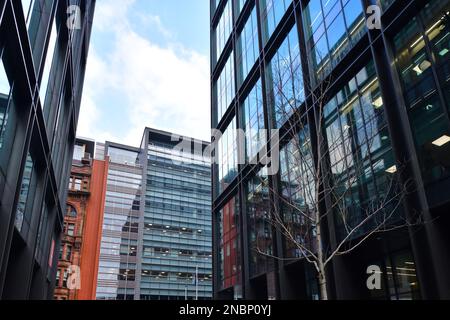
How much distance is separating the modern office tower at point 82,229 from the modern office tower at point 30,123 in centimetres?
4298

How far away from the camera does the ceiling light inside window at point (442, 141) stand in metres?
12.9

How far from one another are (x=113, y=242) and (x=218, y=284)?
2288 inches

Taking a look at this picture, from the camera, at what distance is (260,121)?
28.1 meters

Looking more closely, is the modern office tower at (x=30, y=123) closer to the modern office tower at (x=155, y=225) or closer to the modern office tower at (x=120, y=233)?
the modern office tower at (x=120, y=233)

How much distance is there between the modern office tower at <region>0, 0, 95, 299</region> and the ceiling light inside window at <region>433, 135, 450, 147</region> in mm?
14039

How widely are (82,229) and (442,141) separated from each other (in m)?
69.8

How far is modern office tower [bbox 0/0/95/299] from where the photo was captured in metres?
13.9

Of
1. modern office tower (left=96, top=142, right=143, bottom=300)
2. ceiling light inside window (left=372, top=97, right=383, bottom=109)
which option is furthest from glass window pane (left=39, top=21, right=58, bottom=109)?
modern office tower (left=96, top=142, right=143, bottom=300)

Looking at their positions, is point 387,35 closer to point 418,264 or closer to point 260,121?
point 418,264

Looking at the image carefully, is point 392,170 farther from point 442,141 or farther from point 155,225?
point 155,225

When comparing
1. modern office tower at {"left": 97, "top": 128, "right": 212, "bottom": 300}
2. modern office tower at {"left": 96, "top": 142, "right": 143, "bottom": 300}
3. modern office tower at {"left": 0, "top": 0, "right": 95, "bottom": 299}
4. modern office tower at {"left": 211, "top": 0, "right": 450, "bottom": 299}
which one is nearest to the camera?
modern office tower at {"left": 211, "top": 0, "right": 450, "bottom": 299}

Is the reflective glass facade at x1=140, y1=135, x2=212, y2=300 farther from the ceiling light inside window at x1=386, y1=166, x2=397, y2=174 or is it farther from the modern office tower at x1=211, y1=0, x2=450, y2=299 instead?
the ceiling light inside window at x1=386, y1=166, x2=397, y2=174
